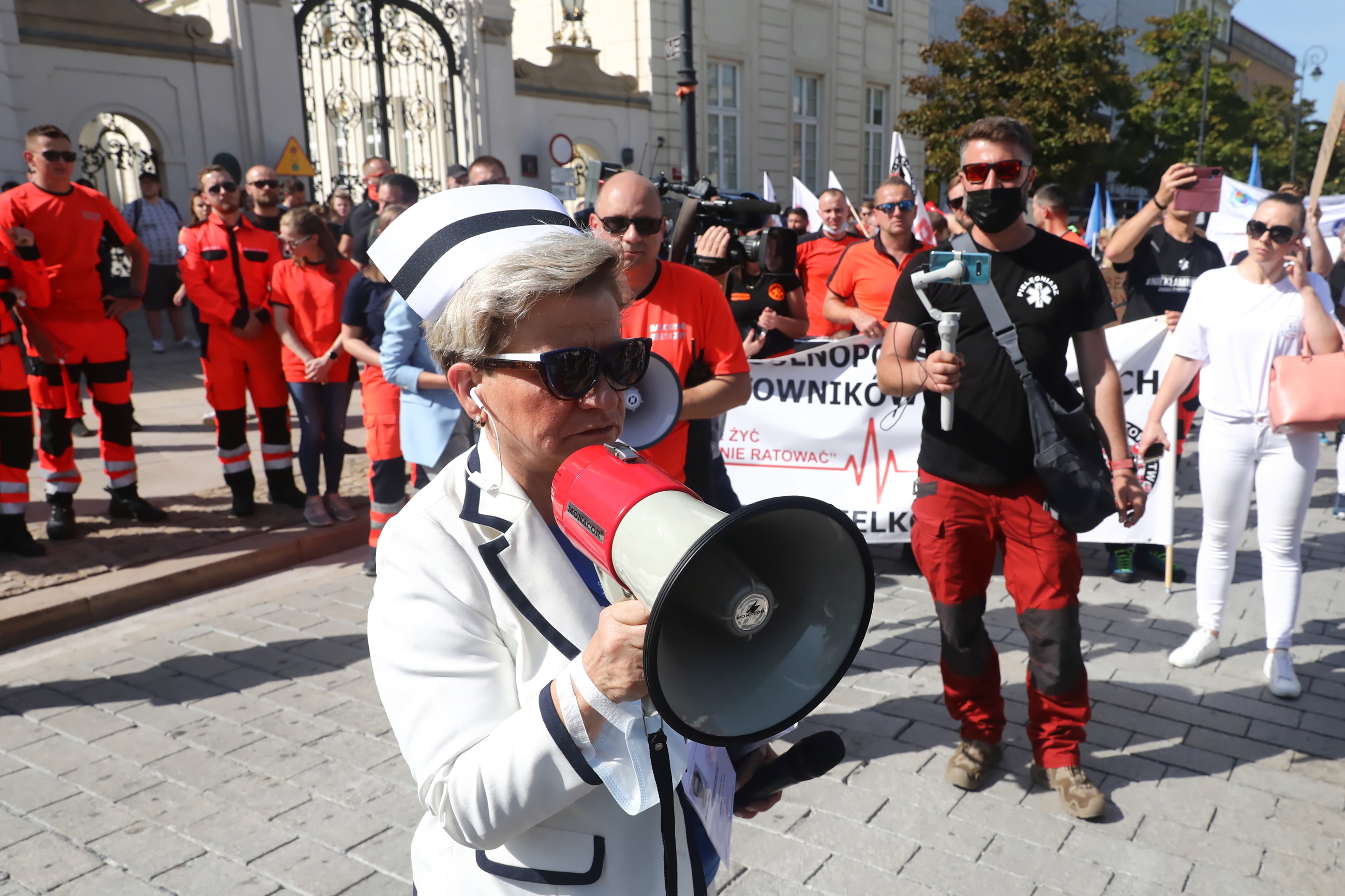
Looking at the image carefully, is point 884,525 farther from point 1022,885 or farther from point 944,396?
point 1022,885

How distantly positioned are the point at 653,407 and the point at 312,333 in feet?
17.3

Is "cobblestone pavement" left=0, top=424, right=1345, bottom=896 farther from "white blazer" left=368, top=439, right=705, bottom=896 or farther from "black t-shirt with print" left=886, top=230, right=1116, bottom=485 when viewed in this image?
"white blazer" left=368, top=439, right=705, bottom=896

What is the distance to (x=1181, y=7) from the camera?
57.3m

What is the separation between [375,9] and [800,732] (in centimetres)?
1628

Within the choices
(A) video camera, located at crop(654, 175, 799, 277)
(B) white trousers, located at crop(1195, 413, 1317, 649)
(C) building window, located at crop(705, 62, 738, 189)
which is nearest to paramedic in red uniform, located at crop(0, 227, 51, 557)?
(A) video camera, located at crop(654, 175, 799, 277)

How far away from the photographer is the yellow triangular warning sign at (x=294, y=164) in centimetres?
1420

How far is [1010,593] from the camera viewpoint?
3500mm

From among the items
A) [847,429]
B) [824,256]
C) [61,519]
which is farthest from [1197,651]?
[61,519]

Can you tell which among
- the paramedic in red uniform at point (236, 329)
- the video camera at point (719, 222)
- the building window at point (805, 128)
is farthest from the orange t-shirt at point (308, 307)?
the building window at point (805, 128)

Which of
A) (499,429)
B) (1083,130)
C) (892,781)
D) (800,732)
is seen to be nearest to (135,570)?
(800,732)

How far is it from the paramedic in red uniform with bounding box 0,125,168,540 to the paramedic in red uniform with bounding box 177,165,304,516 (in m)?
0.48

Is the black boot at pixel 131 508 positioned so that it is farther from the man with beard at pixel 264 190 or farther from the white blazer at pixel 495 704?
the white blazer at pixel 495 704

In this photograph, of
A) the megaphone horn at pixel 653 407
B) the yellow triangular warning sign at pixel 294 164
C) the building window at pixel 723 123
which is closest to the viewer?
the megaphone horn at pixel 653 407

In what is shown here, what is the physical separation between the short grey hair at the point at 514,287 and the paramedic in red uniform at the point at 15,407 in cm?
536
